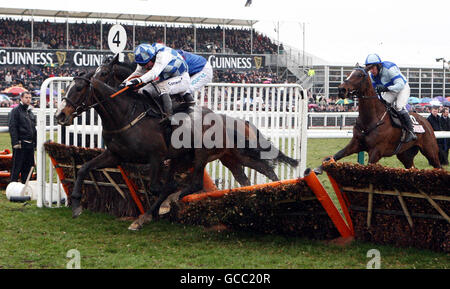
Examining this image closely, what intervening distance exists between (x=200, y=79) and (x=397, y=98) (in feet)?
9.58

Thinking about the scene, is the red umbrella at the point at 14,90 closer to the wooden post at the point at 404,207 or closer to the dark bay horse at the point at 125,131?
the dark bay horse at the point at 125,131

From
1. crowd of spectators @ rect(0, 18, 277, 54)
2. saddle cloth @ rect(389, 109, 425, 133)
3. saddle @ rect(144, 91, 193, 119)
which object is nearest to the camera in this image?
saddle @ rect(144, 91, 193, 119)

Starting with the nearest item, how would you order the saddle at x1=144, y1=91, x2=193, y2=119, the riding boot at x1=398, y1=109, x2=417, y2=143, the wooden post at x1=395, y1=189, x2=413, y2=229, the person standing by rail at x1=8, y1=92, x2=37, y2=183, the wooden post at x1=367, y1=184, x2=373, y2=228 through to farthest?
1. the wooden post at x1=395, y1=189, x2=413, y2=229
2. the wooden post at x1=367, y1=184, x2=373, y2=228
3. the saddle at x1=144, y1=91, x2=193, y2=119
4. the riding boot at x1=398, y1=109, x2=417, y2=143
5. the person standing by rail at x1=8, y1=92, x2=37, y2=183

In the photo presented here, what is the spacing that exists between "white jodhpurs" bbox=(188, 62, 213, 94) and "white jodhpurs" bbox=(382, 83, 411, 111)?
2661 millimetres

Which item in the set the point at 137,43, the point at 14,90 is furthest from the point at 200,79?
the point at 137,43

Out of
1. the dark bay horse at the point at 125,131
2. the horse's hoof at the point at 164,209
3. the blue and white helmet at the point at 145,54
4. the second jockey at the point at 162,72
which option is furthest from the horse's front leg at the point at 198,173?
the blue and white helmet at the point at 145,54

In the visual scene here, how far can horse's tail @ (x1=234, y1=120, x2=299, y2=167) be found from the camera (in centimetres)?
707

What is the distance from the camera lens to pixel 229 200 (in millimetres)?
5746

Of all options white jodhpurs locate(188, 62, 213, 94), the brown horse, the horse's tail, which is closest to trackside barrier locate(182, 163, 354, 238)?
the horse's tail

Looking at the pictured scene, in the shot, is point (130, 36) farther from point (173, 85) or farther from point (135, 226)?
point (135, 226)

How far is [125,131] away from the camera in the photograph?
6336mm

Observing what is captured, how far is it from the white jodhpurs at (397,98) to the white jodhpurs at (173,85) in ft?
10.1

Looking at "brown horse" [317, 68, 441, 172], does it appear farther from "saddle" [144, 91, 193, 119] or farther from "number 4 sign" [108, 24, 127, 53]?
"number 4 sign" [108, 24, 127, 53]
